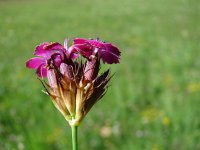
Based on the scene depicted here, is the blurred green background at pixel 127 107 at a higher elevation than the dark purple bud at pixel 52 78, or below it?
below

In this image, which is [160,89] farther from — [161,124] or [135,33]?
[135,33]

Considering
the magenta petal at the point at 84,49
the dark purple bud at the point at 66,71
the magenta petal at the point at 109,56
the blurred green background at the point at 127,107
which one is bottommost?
the blurred green background at the point at 127,107

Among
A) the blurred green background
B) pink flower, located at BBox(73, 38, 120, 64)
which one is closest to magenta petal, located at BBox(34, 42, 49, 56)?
pink flower, located at BBox(73, 38, 120, 64)

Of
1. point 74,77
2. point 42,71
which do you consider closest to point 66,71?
point 74,77

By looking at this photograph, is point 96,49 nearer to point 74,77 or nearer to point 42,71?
point 74,77

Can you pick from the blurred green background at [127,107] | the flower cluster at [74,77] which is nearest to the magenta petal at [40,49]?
the flower cluster at [74,77]

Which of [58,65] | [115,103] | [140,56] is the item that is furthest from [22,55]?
[58,65]

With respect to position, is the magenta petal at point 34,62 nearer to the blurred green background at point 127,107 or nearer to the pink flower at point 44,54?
the pink flower at point 44,54
